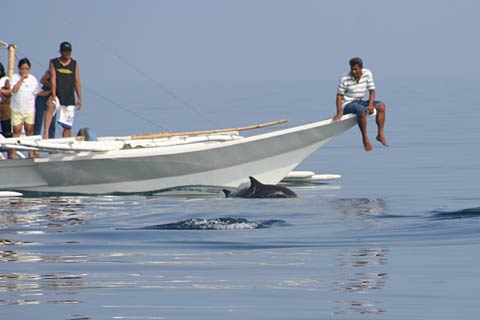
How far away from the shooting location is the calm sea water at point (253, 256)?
12414mm

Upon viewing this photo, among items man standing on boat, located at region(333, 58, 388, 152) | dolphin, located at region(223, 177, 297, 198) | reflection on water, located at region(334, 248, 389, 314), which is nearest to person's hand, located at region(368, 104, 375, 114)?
man standing on boat, located at region(333, 58, 388, 152)

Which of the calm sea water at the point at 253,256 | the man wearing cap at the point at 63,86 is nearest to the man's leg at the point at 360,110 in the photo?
the calm sea water at the point at 253,256

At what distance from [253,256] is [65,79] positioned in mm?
10307

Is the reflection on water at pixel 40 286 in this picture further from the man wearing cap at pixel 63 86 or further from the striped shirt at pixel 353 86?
the striped shirt at pixel 353 86

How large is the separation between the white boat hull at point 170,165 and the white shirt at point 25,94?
1047mm

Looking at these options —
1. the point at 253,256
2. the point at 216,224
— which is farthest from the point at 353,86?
the point at 253,256

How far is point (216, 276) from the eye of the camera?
1422cm

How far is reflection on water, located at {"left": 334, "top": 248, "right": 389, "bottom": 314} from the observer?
12.2 meters

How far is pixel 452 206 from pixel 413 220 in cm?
321

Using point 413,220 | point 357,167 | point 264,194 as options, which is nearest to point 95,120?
point 357,167

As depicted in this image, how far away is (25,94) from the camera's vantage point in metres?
25.0

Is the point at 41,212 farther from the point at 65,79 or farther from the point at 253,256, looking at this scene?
the point at 253,256

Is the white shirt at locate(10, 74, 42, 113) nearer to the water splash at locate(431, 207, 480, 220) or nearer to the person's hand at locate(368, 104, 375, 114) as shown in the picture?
the person's hand at locate(368, 104, 375, 114)

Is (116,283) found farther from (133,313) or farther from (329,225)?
(329,225)
